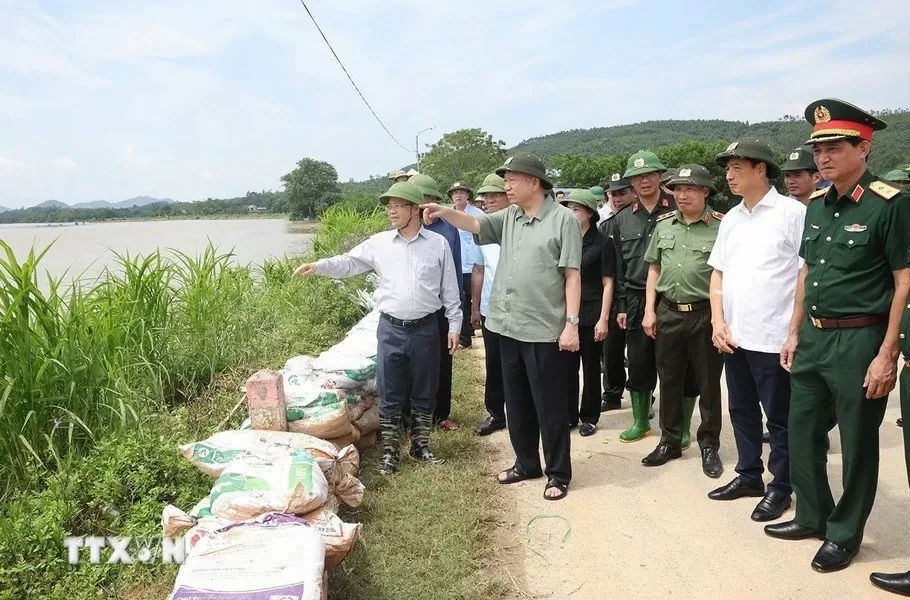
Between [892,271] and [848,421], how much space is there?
0.67m

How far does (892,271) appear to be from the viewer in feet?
8.52

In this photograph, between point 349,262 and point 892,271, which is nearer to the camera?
point 892,271

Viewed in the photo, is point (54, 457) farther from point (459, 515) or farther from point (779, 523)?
point (779, 523)

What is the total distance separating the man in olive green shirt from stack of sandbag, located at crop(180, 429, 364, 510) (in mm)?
1132

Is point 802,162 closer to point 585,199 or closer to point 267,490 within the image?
point 585,199

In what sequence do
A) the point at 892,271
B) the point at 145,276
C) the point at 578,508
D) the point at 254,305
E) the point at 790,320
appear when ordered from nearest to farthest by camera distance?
1. the point at 892,271
2. the point at 790,320
3. the point at 578,508
4. the point at 145,276
5. the point at 254,305

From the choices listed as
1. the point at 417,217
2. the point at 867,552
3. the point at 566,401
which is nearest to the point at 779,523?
the point at 867,552

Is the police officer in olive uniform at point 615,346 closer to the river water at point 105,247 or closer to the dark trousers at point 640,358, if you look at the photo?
the dark trousers at point 640,358

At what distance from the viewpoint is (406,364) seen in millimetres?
4004

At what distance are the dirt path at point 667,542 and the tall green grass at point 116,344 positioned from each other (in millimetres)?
2304

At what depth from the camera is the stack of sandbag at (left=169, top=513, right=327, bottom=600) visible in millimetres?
2008

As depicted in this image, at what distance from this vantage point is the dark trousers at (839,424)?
2693 millimetres

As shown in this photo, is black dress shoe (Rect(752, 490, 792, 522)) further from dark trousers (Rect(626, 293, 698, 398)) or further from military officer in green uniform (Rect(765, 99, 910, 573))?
dark trousers (Rect(626, 293, 698, 398))

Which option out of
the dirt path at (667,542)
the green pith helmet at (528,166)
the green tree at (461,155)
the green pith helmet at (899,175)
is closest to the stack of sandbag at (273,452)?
the dirt path at (667,542)
